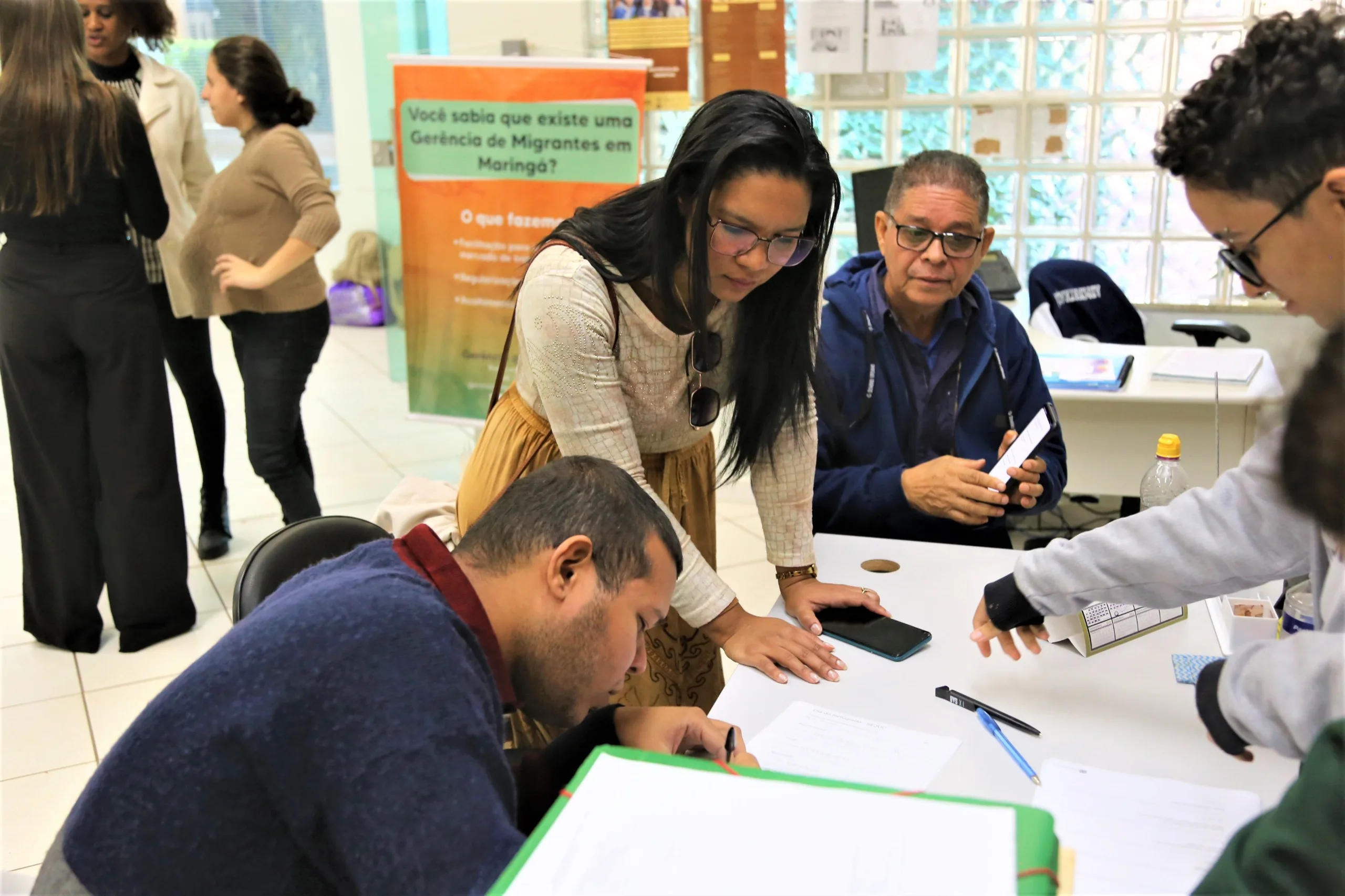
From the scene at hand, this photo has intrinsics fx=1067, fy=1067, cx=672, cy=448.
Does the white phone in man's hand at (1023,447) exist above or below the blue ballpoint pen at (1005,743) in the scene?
above

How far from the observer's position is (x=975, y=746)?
1262 mm

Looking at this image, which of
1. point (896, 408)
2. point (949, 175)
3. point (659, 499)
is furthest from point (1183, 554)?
point (949, 175)

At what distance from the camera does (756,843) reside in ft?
2.74

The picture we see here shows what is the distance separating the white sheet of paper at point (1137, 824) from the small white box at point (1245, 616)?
0.31 m

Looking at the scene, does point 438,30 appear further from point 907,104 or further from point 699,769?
point 699,769

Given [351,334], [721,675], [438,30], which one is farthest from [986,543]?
[351,334]

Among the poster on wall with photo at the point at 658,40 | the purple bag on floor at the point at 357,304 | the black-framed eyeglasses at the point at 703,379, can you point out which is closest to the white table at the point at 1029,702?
the black-framed eyeglasses at the point at 703,379

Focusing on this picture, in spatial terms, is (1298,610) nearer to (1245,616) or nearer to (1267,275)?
(1245,616)

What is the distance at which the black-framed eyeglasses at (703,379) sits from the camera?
1580 millimetres

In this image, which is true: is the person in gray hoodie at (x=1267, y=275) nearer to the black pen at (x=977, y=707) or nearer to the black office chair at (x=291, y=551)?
the black pen at (x=977, y=707)

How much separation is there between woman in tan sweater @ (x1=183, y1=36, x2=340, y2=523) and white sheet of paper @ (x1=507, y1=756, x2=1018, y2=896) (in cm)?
261

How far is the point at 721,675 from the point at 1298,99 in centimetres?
125

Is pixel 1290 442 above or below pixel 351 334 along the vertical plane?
above

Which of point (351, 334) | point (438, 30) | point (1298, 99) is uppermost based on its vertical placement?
point (438, 30)
